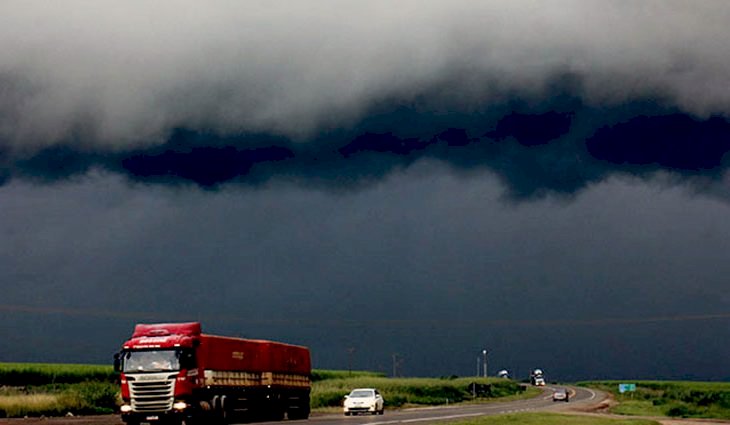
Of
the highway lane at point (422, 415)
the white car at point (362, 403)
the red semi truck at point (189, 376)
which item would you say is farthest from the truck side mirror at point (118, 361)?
the white car at point (362, 403)

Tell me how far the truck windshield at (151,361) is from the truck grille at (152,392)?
0.37 metres

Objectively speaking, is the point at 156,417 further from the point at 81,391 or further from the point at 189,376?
the point at 81,391

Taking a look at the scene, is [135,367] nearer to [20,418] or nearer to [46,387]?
[20,418]

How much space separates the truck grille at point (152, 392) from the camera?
130 ft

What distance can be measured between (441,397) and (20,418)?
7827 centimetres

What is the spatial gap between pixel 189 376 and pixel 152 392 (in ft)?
5.84

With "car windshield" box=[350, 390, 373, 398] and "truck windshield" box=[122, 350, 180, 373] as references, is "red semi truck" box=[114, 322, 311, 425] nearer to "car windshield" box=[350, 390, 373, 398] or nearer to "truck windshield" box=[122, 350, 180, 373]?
"truck windshield" box=[122, 350, 180, 373]

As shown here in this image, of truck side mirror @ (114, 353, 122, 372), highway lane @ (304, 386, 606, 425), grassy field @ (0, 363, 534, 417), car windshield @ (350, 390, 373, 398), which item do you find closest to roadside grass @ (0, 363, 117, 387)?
grassy field @ (0, 363, 534, 417)

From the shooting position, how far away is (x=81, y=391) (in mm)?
66625

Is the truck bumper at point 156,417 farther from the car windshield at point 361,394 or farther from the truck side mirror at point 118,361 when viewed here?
the car windshield at point 361,394

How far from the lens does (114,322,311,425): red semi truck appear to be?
130ft

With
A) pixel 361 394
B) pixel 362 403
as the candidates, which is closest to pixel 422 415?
pixel 362 403

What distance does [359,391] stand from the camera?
65062 millimetres

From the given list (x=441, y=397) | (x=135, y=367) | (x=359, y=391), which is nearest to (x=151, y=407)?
(x=135, y=367)
